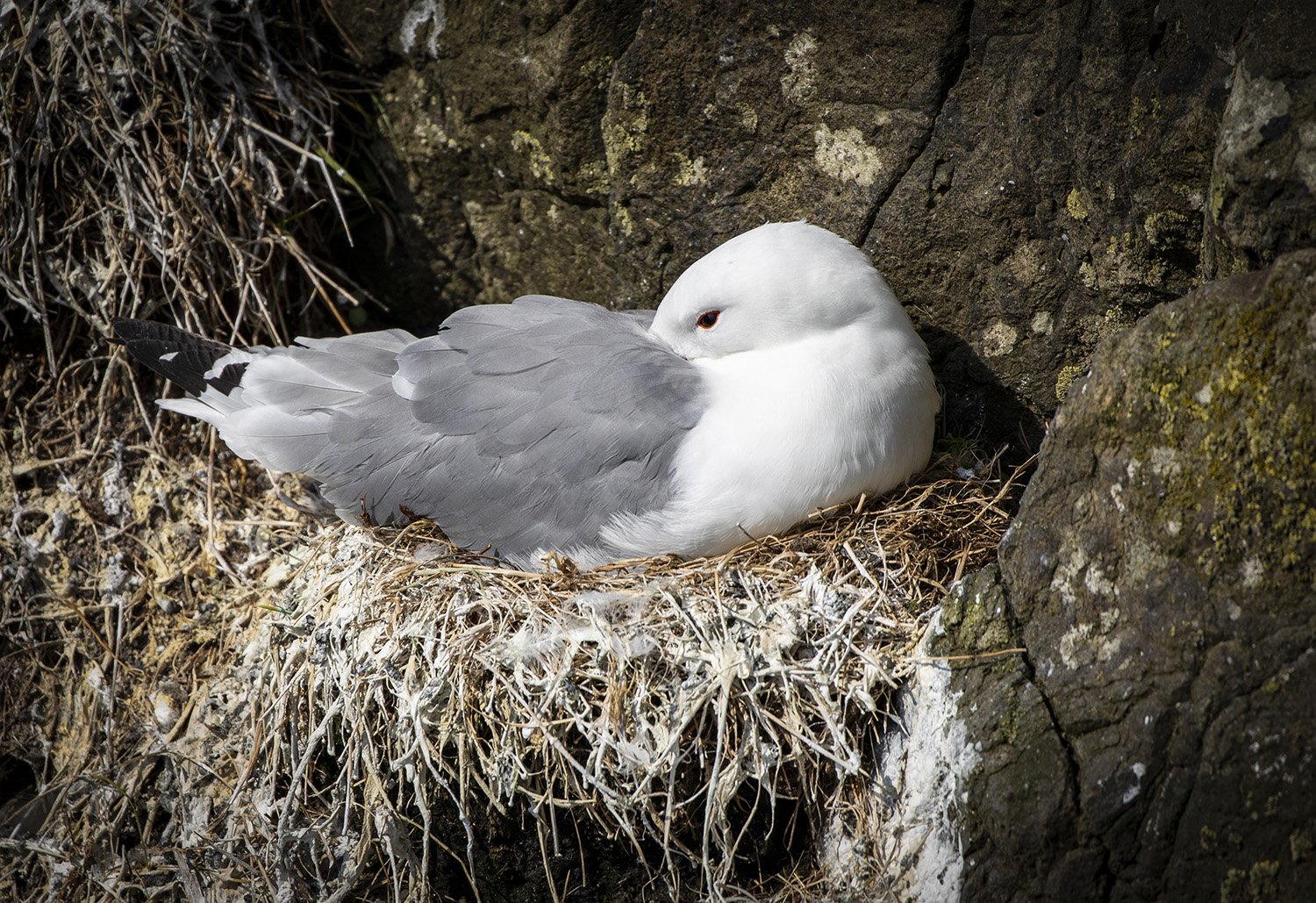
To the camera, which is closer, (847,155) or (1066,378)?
(1066,378)

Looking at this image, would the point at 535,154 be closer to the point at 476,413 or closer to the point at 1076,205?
the point at 476,413

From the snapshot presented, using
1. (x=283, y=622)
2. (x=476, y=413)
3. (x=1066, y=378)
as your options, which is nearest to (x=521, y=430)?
(x=476, y=413)

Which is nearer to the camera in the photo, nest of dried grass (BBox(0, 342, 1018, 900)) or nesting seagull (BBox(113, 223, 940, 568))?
nest of dried grass (BBox(0, 342, 1018, 900))

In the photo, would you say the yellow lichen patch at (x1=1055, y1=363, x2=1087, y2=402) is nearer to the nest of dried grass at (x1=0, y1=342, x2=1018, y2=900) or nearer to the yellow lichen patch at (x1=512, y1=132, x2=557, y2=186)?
the nest of dried grass at (x1=0, y1=342, x2=1018, y2=900)

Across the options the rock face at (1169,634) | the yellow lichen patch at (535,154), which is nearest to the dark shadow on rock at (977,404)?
the rock face at (1169,634)

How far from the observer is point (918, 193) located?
2.38 m

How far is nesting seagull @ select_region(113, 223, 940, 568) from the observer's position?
2137 mm

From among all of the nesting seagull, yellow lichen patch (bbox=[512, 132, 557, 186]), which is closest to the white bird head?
the nesting seagull

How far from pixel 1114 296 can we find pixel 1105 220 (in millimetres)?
184

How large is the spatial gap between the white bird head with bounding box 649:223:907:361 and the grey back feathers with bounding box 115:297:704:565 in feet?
0.53

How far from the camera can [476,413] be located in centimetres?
236

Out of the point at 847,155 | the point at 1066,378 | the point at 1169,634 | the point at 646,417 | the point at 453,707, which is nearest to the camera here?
the point at 1169,634

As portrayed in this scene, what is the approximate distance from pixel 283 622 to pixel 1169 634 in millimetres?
2009

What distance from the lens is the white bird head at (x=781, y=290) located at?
222 cm
